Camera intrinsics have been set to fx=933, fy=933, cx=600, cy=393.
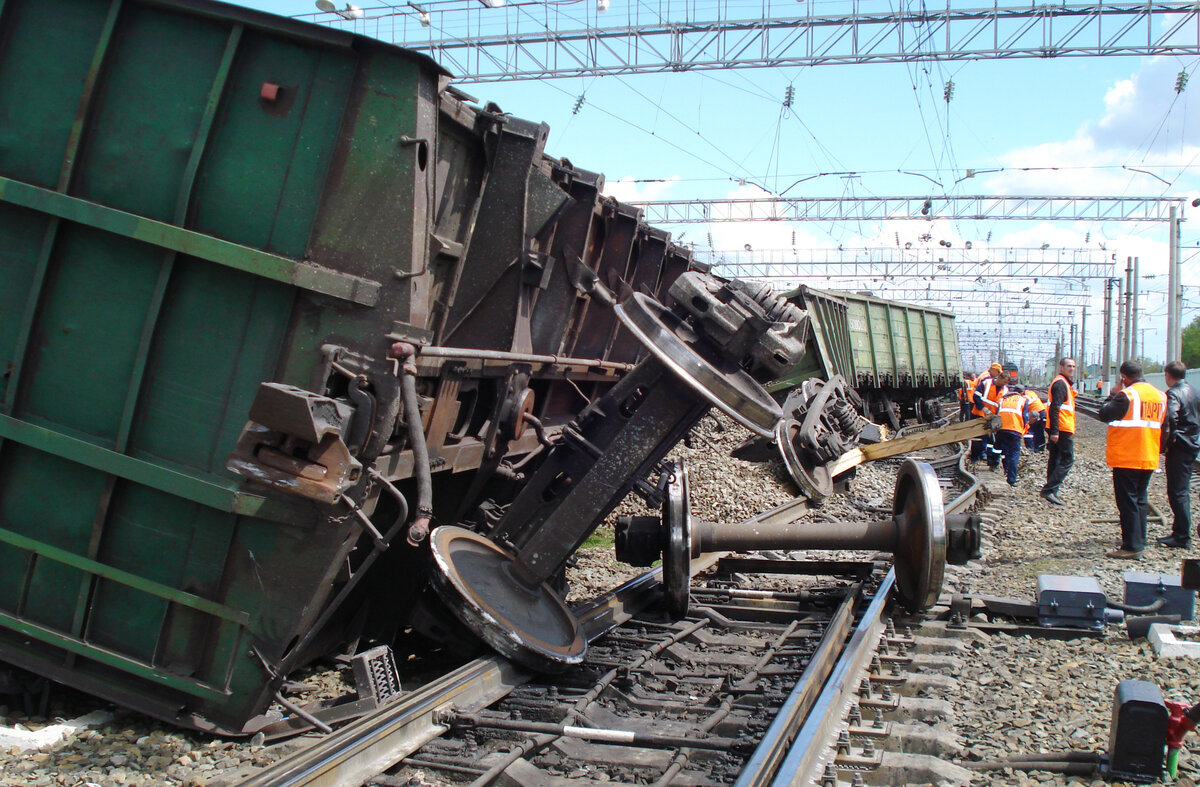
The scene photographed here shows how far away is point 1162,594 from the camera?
539 cm

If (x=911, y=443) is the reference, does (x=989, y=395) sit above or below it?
above

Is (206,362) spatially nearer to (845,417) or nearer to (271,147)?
(271,147)

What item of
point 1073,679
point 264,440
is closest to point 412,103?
point 264,440

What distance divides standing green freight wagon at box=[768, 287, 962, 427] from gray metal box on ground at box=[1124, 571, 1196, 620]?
8383 mm

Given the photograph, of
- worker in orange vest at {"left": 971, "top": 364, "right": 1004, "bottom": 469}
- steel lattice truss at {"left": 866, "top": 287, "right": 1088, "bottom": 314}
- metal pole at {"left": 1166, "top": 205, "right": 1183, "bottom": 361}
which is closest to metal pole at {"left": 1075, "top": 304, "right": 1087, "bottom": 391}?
steel lattice truss at {"left": 866, "top": 287, "right": 1088, "bottom": 314}

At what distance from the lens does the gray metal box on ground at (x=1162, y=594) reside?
210 inches

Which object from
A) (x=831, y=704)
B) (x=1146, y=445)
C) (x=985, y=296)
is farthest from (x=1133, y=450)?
(x=985, y=296)

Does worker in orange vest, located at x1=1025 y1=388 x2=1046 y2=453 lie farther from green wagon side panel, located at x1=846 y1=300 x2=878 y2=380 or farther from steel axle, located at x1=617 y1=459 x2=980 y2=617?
steel axle, located at x1=617 y1=459 x2=980 y2=617

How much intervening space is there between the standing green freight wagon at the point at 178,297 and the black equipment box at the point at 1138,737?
9.42ft

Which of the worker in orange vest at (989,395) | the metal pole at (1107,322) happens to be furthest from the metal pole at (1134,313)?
the worker in orange vest at (989,395)

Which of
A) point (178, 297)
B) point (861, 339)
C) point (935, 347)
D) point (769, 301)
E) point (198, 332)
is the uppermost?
point (935, 347)

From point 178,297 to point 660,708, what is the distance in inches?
100

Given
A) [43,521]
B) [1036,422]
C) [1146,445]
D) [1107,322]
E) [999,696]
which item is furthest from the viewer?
[1107,322]

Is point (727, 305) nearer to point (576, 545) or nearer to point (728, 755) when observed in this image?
point (576, 545)
